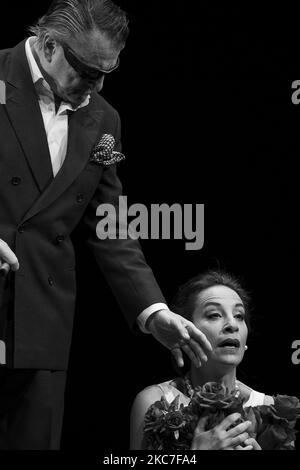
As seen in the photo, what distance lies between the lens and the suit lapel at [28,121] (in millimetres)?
2146

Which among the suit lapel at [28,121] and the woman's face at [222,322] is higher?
the suit lapel at [28,121]

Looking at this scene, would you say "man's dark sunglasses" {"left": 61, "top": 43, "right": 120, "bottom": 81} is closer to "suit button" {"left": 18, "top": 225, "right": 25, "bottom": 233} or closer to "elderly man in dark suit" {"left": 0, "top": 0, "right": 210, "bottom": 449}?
"elderly man in dark suit" {"left": 0, "top": 0, "right": 210, "bottom": 449}

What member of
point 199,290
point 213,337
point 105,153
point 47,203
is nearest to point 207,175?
point 199,290

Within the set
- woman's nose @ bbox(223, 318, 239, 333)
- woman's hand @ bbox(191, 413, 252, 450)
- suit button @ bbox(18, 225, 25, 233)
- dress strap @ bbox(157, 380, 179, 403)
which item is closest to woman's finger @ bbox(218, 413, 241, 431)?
woman's hand @ bbox(191, 413, 252, 450)

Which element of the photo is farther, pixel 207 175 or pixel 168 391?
pixel 207 175

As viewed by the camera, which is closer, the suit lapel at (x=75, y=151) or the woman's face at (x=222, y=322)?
the suit lapel at (x=75, y=151)

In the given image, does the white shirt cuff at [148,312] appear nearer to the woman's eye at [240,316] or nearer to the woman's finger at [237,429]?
the woman's finger at [237,429]

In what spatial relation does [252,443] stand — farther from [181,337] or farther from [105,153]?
[105,153]

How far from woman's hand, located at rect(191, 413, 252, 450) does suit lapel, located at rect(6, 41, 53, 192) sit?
72 centimetres

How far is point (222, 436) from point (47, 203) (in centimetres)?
71

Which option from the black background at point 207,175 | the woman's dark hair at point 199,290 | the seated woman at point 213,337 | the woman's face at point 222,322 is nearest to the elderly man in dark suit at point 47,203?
the seated woman at point 213,337

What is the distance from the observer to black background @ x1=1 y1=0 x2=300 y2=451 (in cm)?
338

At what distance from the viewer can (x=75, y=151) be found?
7.32 feet

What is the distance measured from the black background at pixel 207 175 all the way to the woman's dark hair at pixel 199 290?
32 centimetres
